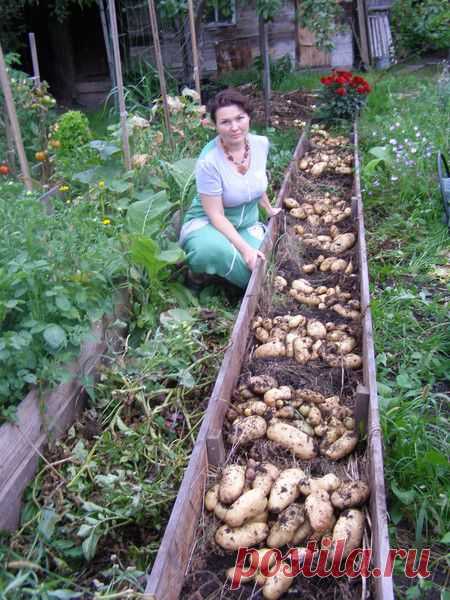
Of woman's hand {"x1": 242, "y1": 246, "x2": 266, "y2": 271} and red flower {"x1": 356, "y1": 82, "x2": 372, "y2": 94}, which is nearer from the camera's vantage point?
woman's hand {"x1": 242, "y1": 246, "x2": 266, "y2": 271}

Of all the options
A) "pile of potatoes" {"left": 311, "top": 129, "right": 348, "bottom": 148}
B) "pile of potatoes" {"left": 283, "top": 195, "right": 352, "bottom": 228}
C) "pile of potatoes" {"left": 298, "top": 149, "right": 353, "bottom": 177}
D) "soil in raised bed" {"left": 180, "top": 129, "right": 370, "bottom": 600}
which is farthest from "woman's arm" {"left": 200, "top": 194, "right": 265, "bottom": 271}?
"pile of potatoes" {"left": 311, "top": 129, "right": 348, "bottom": 148}

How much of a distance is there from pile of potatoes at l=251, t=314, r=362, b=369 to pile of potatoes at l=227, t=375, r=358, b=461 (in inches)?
11.3

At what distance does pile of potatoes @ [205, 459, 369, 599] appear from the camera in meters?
1.94

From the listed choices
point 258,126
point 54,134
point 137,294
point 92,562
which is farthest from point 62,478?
point 258,126

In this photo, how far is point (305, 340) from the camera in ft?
9.82

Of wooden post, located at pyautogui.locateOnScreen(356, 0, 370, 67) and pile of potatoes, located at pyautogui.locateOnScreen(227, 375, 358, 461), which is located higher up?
wooden post, located at pyautogui.locateOnScreen(356, 0, 370, 67)

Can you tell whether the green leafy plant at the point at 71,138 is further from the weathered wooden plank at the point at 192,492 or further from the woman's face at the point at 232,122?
the weathered wooden plank at the point at 192,492

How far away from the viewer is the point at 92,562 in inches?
81.0

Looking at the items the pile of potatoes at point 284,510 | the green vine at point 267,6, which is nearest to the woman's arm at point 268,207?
the pile of potatoes at point 284,510

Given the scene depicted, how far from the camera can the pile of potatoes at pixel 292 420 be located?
7.62 feet

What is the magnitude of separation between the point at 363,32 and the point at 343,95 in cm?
560

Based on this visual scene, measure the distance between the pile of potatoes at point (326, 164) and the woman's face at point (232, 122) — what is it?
7.63 feet

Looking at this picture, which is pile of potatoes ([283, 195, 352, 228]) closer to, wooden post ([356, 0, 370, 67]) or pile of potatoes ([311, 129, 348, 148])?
pile of potatoes ([311, 129, 348, 148])

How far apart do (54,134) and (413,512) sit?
4453mm
